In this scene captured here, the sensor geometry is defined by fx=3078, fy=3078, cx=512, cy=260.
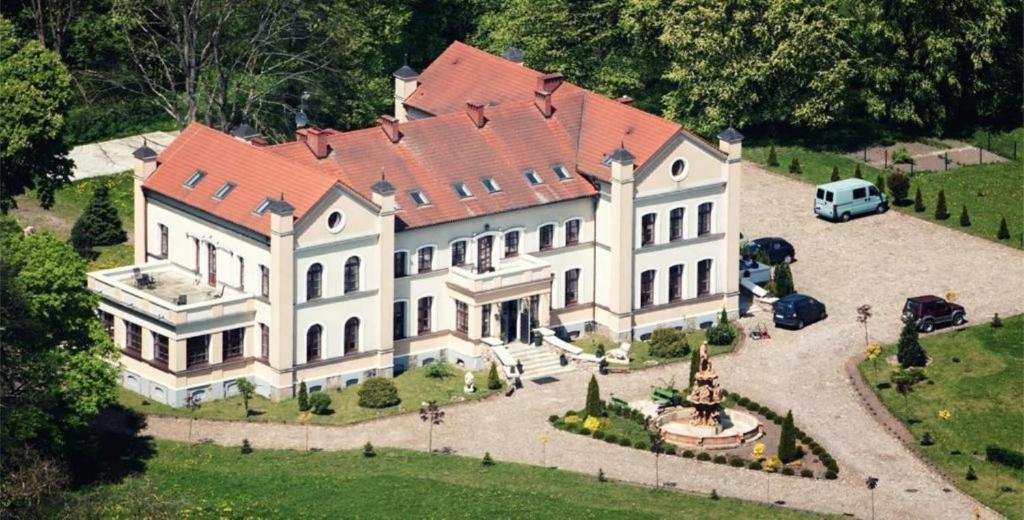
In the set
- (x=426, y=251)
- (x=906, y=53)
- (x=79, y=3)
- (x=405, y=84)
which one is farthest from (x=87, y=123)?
(x=906, y=53)

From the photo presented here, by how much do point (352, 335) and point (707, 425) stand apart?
1811 centimetres

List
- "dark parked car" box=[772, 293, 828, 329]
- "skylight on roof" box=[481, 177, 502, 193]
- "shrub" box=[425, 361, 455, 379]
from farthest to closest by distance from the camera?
"dark parked car" box=[772, 293, 828, 329], "skylight on roof" box=[481, 177, 502, 193], "shrub" box=[425, 361, 455, 379]

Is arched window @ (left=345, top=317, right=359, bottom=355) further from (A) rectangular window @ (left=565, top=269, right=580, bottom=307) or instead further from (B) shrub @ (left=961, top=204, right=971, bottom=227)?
(B) shrub @ (left=961, top=204, right=971, bottom=227)

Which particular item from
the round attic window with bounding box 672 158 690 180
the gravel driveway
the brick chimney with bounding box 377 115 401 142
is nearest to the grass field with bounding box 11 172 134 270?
the brick chimney with bounding box 377 115 401 142

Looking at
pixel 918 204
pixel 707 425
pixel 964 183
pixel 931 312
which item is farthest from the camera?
pixel 964 183

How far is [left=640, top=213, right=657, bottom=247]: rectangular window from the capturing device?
152500 mm

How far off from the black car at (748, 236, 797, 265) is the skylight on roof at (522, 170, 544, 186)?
612 inches

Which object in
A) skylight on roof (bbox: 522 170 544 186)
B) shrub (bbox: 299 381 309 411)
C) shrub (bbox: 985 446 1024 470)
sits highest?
skylight on roof (bbox: 522 170 544 186)

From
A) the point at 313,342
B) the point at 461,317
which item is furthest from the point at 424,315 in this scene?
the point at 313,342

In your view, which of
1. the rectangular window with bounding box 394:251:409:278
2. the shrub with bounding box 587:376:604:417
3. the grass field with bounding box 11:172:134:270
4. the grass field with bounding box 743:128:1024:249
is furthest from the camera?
the grass field with bounding box 743:128:1024:249

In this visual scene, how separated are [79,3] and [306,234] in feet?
131

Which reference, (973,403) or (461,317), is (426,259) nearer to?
(461,317)

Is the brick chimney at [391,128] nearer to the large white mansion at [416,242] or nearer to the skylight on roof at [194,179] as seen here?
the large white mansion at [416,242]

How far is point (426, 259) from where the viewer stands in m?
148
